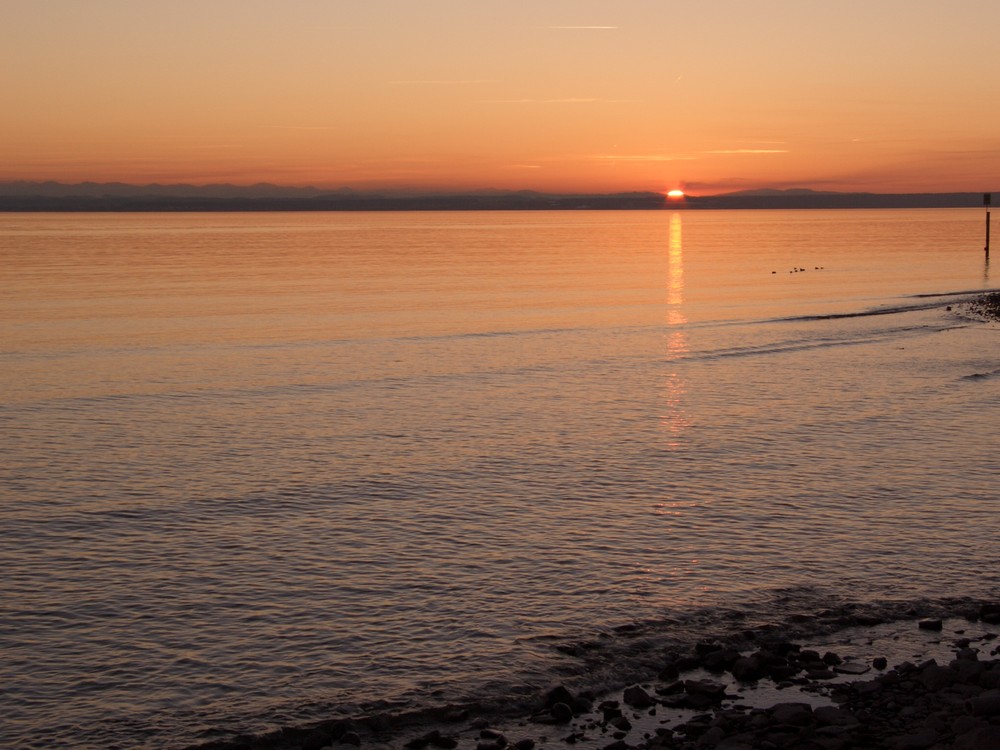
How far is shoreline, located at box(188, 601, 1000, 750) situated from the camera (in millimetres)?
10664

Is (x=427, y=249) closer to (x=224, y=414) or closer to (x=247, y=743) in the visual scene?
(x=224, y=414)

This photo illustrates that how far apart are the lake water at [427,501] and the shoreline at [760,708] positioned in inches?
25.1

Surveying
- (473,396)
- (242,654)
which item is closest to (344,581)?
(242,654)

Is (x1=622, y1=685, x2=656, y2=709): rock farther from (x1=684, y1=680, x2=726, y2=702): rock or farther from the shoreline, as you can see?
(x1=684, y1=680, x2=726, y2=702): rock

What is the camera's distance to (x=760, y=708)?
11.7 meters

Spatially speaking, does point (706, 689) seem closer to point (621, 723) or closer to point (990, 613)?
point (621, 723)

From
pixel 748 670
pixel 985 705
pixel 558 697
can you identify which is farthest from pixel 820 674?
pixel 558 697

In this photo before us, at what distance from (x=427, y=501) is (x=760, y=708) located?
9.90 metres

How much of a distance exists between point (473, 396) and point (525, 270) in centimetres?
6286

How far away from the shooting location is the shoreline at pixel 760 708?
10664mm

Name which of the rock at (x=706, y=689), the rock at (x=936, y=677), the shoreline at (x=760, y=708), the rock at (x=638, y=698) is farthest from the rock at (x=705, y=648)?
the rock at (x=936, y=677)

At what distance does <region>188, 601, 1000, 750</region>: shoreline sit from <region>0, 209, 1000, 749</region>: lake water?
25.1 inches

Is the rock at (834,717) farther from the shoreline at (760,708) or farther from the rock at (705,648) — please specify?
the rock at (705,648)

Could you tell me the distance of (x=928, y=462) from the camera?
23.6 meters
